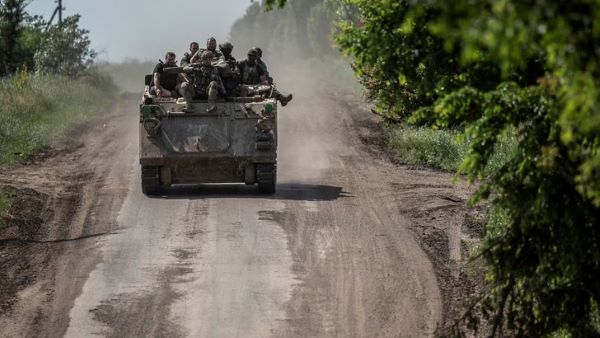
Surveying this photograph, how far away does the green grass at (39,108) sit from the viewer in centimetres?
2481

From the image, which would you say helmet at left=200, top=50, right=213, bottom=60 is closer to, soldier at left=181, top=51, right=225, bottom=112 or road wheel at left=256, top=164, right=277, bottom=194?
soldier at left=181, top=51, right=225, bottom=112

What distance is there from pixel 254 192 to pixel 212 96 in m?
1.72

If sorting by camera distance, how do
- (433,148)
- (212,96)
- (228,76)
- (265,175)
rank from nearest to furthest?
(265,175), (212,96), (228,76), (433,148)

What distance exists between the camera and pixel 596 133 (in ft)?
21.2

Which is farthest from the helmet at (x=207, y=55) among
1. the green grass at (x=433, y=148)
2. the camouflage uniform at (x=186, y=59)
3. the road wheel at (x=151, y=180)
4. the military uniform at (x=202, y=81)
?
the green grass at (x=433, y=148)

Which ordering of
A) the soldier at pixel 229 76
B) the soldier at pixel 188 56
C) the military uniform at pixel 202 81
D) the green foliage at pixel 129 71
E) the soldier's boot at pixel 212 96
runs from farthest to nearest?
the green foliage at pixel 129 71, the soldier at pixel 188 56, the soldier at pixel 229 76, the military uniform at pixel 202 81, the soldier's boot at pixel 212 96

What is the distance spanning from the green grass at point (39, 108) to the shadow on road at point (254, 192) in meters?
5.10

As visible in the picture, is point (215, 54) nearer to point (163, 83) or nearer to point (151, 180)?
point (163, 83)

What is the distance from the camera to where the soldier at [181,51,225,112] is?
18.4m

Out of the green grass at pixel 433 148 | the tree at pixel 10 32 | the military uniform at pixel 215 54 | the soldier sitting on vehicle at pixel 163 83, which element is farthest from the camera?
the tree at pixel 10 32

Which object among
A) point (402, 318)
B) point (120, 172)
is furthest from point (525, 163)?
point (120, 172)

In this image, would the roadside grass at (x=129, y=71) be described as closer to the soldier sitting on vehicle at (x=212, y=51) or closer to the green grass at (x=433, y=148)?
the green grass at (x=433, y=148)

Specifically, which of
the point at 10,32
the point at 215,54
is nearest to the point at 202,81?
the point at 215,54

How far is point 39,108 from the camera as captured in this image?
30.2 m
